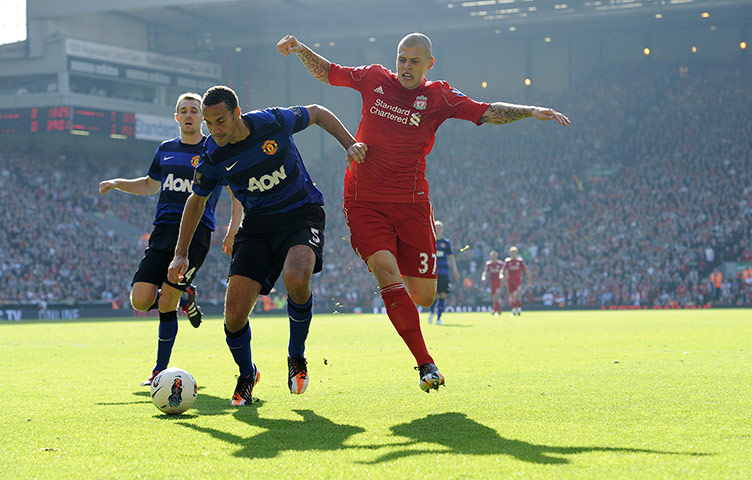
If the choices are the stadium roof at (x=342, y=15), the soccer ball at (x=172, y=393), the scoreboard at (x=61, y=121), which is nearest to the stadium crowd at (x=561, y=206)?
the scoreboard at (x=61, y=121)

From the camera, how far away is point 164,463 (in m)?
4.30

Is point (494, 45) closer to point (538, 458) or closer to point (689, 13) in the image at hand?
point (689, 13)

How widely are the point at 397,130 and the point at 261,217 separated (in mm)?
1377

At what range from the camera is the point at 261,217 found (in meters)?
6.85

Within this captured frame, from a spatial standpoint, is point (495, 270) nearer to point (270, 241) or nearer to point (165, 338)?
point (165, 338)

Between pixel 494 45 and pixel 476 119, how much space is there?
A: 46910 mm

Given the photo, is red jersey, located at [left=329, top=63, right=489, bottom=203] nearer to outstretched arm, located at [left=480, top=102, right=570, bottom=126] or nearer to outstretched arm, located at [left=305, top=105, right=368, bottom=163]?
outstretched arm, located at [left=480, top=102, right=570, bottom=126]

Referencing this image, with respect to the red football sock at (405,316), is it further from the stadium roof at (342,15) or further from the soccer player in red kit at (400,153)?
the stadium roof at (342,15)

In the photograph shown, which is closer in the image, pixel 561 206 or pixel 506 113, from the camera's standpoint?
pixel 506 113

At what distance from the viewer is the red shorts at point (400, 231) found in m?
7.11

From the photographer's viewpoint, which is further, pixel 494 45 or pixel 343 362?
pixel 494 45

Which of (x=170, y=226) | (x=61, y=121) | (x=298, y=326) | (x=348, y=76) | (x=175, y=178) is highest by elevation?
(x=61, y=121)

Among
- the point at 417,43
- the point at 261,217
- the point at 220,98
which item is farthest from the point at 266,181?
the point at 417,43

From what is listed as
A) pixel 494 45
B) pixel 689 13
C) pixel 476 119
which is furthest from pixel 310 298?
pixel 494 45
